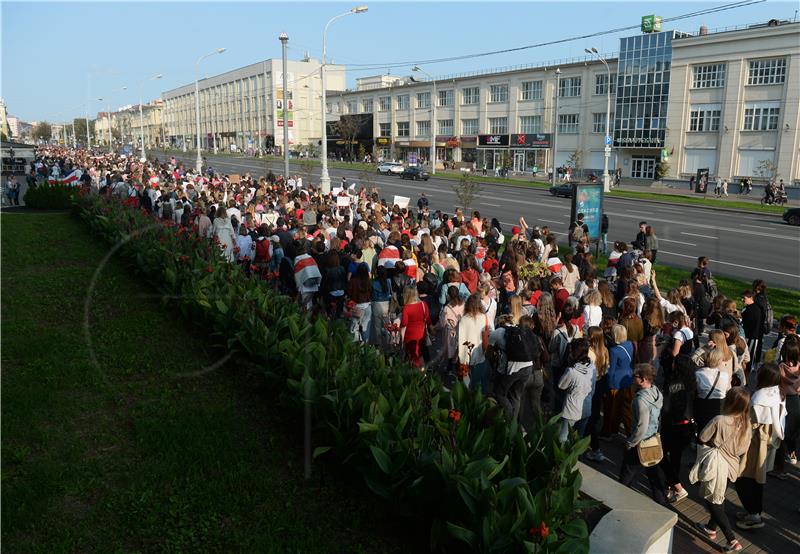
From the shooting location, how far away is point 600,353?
7.46 metres

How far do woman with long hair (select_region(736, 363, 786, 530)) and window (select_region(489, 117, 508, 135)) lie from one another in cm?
6929

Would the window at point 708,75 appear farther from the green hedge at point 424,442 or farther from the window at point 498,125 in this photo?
the green hedge at point 424,442

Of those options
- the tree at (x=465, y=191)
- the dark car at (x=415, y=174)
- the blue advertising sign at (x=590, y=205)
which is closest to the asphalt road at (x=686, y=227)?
the blue advertising sign at (x=590, y=205)

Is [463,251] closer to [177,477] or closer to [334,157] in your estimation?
[177,477]

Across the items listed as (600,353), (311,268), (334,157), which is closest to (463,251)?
(311,268)

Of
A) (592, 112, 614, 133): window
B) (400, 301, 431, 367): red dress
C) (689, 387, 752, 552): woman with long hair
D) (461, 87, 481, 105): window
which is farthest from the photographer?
(461, 87, 481, 105): window

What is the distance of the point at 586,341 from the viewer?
6922 millimetres

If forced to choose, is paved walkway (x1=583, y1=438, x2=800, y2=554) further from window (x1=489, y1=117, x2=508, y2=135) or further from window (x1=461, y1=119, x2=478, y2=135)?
window (x1=461, y1=119, x2=478, y2=135)

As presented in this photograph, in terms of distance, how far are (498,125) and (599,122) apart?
1398 centimetres

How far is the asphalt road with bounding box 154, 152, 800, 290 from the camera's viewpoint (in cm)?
1939

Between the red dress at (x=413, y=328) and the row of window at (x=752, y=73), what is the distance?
170 feet

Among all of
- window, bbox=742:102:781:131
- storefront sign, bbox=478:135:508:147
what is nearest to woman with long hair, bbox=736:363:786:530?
window, bbox=742:102:781:131

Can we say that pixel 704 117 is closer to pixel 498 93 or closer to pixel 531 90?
pixel 531 90

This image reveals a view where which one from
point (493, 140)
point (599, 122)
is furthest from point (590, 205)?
point (493, 140)
